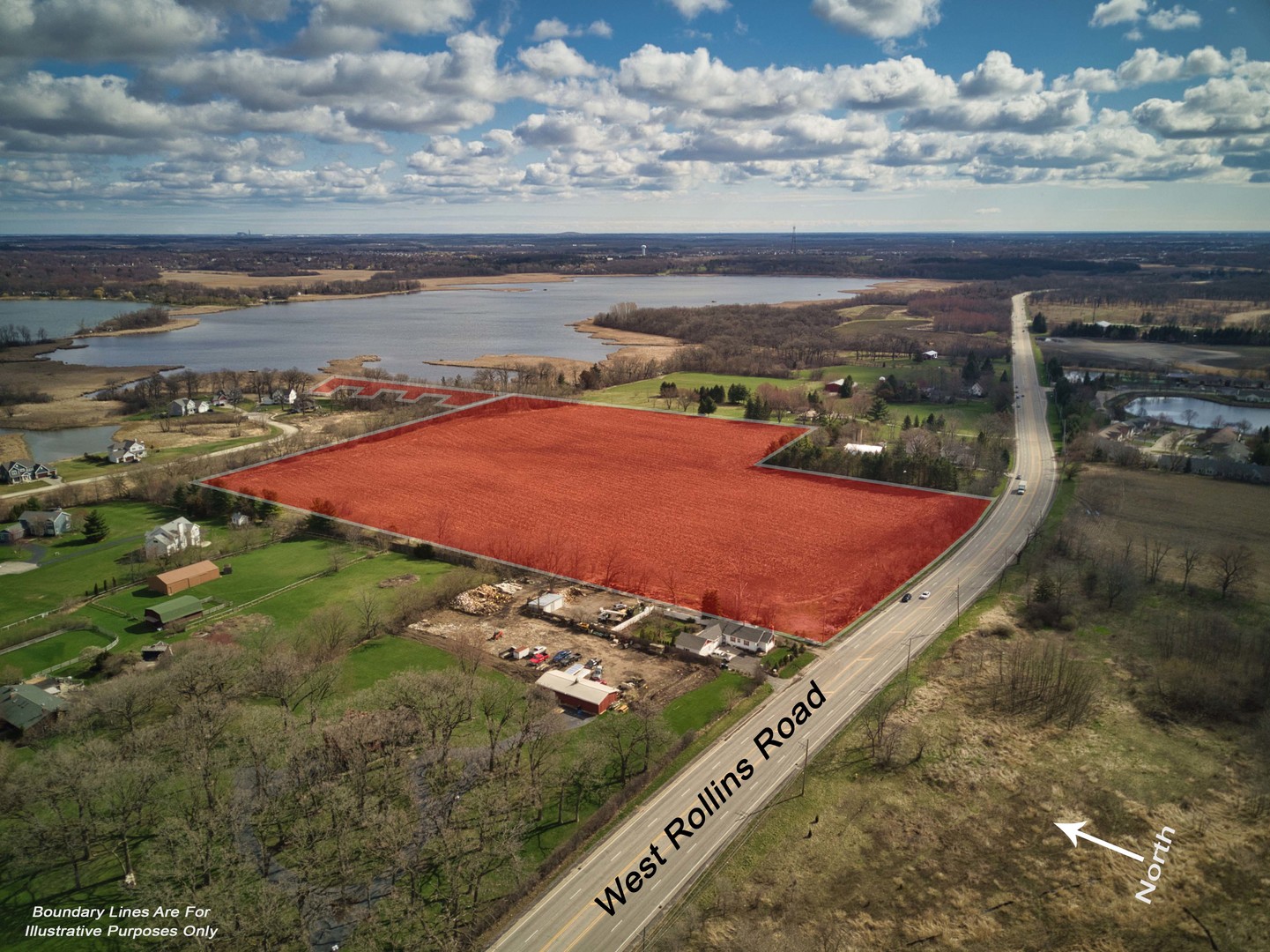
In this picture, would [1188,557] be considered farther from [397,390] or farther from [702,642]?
[397,390]

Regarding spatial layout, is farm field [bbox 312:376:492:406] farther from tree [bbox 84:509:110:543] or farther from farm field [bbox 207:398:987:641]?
tree [bbox 84:509:110:543]

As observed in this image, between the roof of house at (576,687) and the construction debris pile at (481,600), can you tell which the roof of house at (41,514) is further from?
A: the roof of house at (576,687)

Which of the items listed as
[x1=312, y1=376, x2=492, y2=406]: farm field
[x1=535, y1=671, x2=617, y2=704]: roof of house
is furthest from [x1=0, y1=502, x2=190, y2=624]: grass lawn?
[x1=312, y1=376, x2=492, y2=406]: farm field

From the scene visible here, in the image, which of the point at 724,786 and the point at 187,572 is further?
the point at 187,572

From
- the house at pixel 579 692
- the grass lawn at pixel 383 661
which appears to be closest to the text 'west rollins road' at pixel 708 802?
the house at pixel 579 692

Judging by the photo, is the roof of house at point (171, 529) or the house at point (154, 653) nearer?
the house at point (154, 653)

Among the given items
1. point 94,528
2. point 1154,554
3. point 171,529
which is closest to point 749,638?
point 1154,554
